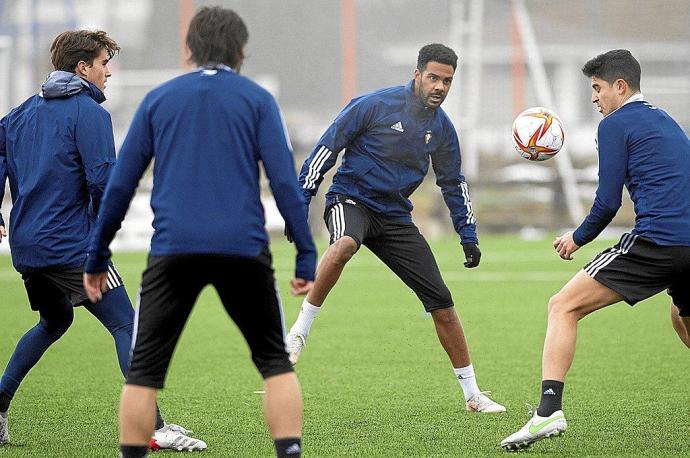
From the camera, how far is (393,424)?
21.3 ft

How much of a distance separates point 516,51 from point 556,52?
2.89ft

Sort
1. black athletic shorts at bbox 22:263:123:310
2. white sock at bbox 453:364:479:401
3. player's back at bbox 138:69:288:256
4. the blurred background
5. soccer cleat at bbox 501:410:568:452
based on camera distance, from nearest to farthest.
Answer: player's back at bbox 138:69:288:256, soccer cleat at bbox 501:410:568:452, black athletic shorts at bbox 22:263:123:310, white sock at bbox 453:364:479:401, the blurred background

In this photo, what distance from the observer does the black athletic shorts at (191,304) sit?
441 cm

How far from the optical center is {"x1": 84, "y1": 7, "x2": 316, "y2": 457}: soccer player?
434 centimetres

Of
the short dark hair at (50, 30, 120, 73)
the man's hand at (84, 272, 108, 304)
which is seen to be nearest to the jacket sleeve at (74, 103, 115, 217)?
the short dark hair at (50, 30, 120, 73)

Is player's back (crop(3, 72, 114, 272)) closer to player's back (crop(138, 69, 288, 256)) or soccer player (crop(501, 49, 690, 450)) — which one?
player's back (crop(138, 69, 288, 256))

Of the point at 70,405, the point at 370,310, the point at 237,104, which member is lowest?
the point at 370,310

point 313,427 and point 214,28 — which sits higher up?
point 214,28

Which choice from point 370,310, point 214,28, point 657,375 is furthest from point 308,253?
point 370,310

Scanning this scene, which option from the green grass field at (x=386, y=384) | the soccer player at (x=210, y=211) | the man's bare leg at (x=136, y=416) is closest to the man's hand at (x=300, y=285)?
the soccer player at (x=210, y=211)

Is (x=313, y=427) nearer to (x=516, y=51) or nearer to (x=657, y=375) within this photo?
(x=657, y=375)

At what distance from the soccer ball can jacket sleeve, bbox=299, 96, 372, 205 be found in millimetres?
967

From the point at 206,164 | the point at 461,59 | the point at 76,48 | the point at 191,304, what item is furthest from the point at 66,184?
the point at 461,59

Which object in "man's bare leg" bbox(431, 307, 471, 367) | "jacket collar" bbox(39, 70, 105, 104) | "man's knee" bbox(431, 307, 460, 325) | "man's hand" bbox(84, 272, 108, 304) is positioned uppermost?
"jacket collar" bbox(39, 70, 105, 104)
